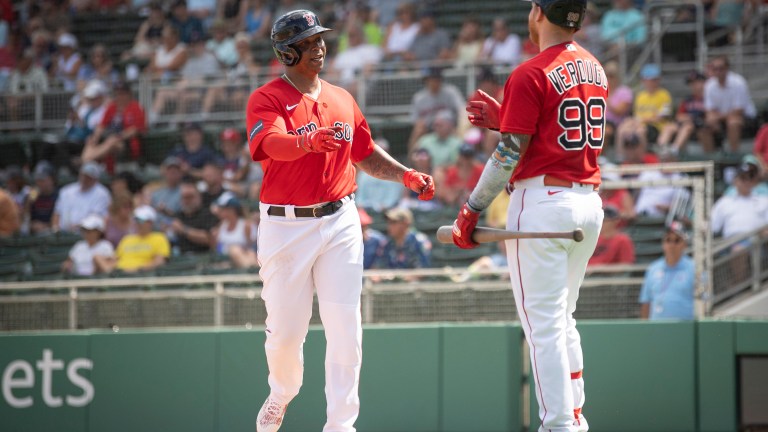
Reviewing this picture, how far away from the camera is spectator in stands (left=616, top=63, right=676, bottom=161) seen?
1127 cm

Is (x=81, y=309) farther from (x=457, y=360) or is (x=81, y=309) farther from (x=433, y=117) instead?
(x=433, y=117)

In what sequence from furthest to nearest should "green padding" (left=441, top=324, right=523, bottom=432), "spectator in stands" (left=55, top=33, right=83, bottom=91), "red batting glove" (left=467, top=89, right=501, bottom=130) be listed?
1. "spectator in stands" (left=55, top=33, right=83, bottom=91)
2. "green padding" (left=441, top=324, right=523, bottom=432)
3. "red batting glove" (left=467, top=89, right=501, bottom=130)

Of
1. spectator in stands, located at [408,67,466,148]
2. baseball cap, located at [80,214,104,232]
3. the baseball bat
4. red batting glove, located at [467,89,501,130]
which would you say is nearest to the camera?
the baseball bat

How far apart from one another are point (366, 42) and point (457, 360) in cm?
806

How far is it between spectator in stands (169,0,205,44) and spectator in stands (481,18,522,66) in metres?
4.26

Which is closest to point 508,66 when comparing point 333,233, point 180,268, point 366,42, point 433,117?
point 433,117

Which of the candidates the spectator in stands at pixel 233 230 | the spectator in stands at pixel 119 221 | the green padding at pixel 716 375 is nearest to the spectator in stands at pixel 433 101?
the spectator in stands at pixel 233 230

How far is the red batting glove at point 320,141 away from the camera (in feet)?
16.3

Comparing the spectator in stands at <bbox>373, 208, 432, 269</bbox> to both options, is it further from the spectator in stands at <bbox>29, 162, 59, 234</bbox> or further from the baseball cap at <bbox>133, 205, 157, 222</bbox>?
the spectator in stands at <bbox>29, 162, 59, 234</bbox>

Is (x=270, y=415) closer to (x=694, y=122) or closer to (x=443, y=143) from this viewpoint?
(x=443, y=143)

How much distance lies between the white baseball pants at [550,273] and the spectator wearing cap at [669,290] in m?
2.96

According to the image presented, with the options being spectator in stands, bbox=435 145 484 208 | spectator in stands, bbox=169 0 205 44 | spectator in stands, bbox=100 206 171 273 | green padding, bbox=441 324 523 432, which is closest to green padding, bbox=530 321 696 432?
green padding, bbox=441 324 523 432

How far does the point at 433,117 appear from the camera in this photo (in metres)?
12.3

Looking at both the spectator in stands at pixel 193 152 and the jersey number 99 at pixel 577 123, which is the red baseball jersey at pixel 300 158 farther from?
the spectator in stands at pixel 193 152
